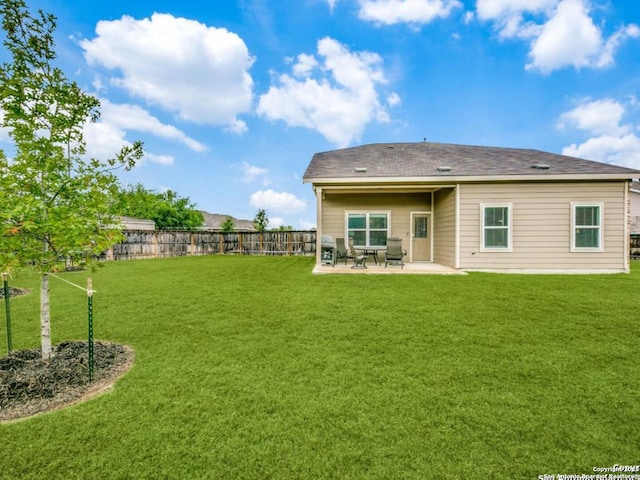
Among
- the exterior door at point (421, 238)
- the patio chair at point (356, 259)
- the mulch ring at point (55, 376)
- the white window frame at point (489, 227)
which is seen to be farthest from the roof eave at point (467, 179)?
the mulch ring at point (55, 376)

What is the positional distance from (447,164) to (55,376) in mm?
10802

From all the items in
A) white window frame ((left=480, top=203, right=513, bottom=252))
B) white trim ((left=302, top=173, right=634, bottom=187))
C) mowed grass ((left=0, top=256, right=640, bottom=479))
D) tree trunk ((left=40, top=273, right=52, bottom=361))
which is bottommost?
mowed grass ((left=0, top=256, right=640, bottom=479))

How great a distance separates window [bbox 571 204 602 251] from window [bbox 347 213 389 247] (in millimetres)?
5711

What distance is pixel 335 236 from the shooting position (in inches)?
474

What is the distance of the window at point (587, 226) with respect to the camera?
9.06 metres

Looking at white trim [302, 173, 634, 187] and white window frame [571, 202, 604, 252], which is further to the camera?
white window frame [571, 202, 604, 252]

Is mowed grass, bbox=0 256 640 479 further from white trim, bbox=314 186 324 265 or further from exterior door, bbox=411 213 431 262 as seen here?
exterior door, bbox=411 213 431 262

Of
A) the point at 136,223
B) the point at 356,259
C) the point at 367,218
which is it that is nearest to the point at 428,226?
the point at 367,218

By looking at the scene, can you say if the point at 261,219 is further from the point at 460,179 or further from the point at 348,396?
the point at 348,396

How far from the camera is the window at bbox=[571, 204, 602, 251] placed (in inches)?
357

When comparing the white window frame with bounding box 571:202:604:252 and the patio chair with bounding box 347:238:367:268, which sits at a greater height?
the white window frame with bounding box 571:202:604:252

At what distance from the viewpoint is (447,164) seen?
33.8 feet

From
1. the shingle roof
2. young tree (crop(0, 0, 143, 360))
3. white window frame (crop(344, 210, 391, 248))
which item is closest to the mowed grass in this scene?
young tree (crop(0, 0, 143, 360))

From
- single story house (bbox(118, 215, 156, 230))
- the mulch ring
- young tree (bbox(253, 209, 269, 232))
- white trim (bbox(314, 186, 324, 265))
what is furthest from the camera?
young tree (bbox(253, 209, 269, 232))
